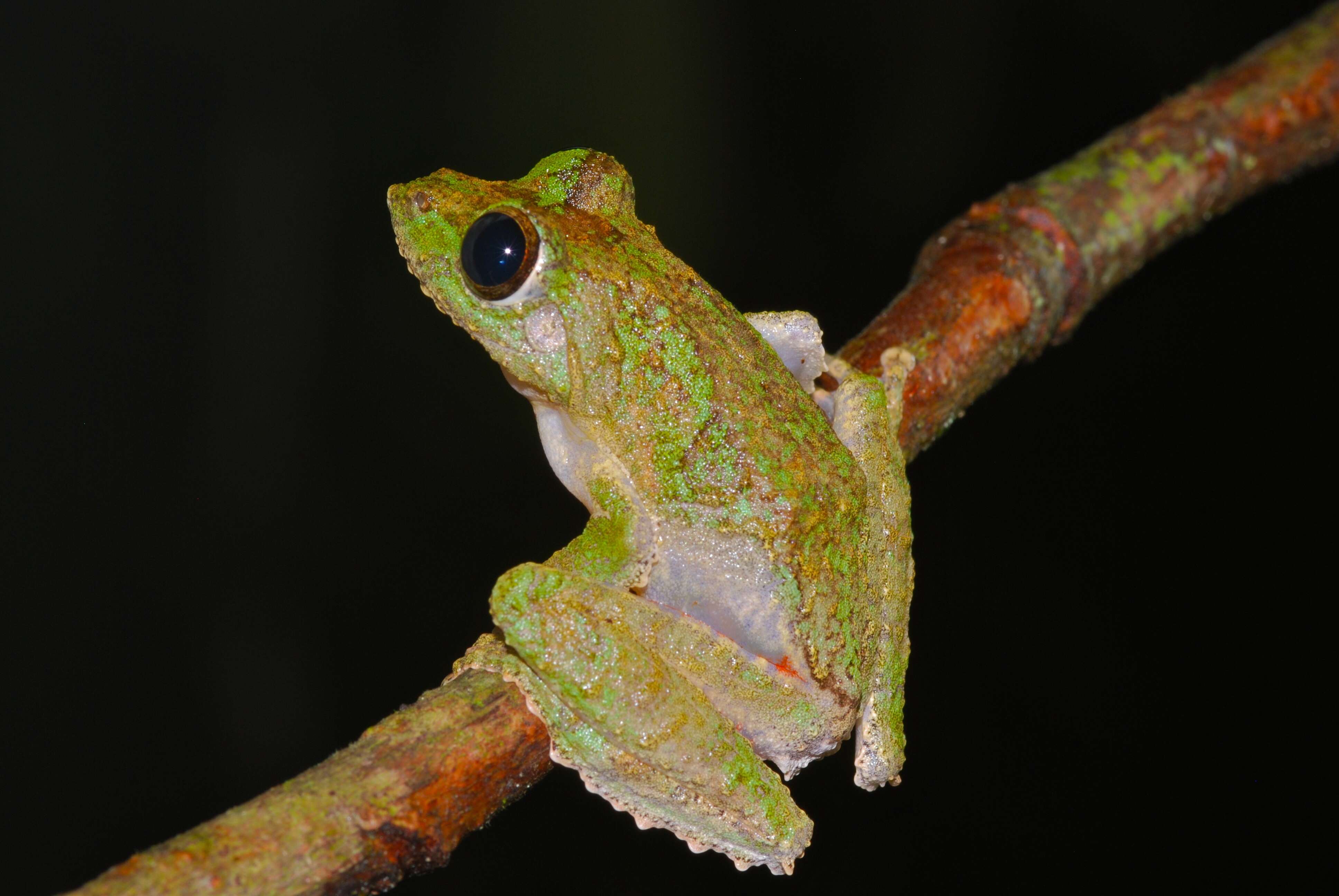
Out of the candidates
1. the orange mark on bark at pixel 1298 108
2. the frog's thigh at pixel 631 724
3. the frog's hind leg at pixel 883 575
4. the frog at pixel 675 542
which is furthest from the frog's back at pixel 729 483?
the orange mark on bark at pixel 1298 108

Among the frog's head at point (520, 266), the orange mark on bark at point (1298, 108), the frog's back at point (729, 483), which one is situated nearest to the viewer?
the frog's back at point (729, 483)

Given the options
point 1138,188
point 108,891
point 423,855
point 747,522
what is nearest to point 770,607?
point 747,522

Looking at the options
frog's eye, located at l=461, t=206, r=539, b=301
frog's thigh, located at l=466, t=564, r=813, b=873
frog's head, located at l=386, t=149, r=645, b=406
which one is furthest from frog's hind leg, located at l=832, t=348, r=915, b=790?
frog's eye, located at l=461, t=206, r=539, b=301

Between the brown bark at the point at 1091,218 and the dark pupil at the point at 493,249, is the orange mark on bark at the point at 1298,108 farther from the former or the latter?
the dark pupil at the point at 493,249

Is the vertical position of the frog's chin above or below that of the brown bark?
above

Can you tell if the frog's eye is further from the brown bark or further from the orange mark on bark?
the orange mark on bark

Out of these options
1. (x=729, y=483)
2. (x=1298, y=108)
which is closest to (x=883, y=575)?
(x=729, y=483)

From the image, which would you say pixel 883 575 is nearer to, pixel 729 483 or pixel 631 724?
pixel 729 483

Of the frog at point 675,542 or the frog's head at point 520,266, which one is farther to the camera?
the frog's head at point 520,266
